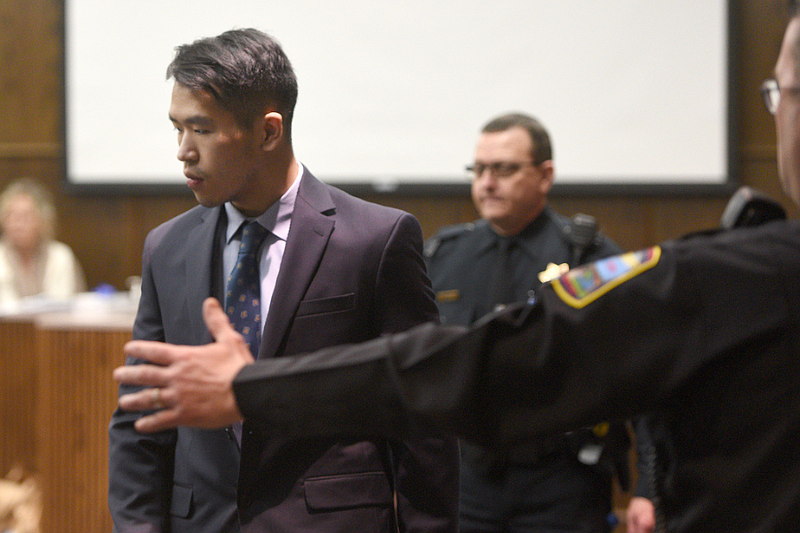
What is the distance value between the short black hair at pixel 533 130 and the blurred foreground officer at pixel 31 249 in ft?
9.40

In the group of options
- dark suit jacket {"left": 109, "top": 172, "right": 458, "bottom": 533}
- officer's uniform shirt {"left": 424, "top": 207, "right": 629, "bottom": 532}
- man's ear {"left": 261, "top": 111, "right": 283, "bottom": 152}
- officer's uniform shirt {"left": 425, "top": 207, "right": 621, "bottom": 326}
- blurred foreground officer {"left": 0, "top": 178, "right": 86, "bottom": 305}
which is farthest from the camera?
blurred foreground officer {"left": 0, "top": 178, "right": 86, "bottom": 305}

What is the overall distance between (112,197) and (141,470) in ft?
12.2

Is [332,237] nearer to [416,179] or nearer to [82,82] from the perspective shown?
[416,179]

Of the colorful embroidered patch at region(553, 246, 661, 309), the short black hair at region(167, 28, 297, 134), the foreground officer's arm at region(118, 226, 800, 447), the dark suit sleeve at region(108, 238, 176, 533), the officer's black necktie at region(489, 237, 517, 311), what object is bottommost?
the dark suit sleeve at region(108, 238, 176, 533)

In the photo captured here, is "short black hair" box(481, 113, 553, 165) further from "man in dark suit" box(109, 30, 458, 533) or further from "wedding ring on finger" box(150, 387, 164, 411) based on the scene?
"wedding ring on finger" box(150, 387, 164, 411)

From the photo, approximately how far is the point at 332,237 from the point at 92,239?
153 inches

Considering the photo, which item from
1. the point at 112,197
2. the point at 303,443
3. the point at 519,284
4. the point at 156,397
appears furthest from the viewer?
the point at 112,197

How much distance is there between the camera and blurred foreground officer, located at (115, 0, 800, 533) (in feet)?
2.34

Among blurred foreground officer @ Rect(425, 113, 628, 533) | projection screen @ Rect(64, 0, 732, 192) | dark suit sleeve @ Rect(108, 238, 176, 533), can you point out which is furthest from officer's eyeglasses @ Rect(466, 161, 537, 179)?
projection screen @ Rect(64, 0, 732, 192)

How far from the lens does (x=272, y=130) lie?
4.55ft

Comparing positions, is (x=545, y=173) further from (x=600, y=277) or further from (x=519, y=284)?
(x=600, y=277)

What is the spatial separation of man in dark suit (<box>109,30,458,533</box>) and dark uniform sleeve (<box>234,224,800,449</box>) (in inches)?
19.0

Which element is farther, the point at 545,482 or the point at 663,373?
the point at 545,482

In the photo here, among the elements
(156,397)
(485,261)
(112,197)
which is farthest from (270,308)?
(112,197)
